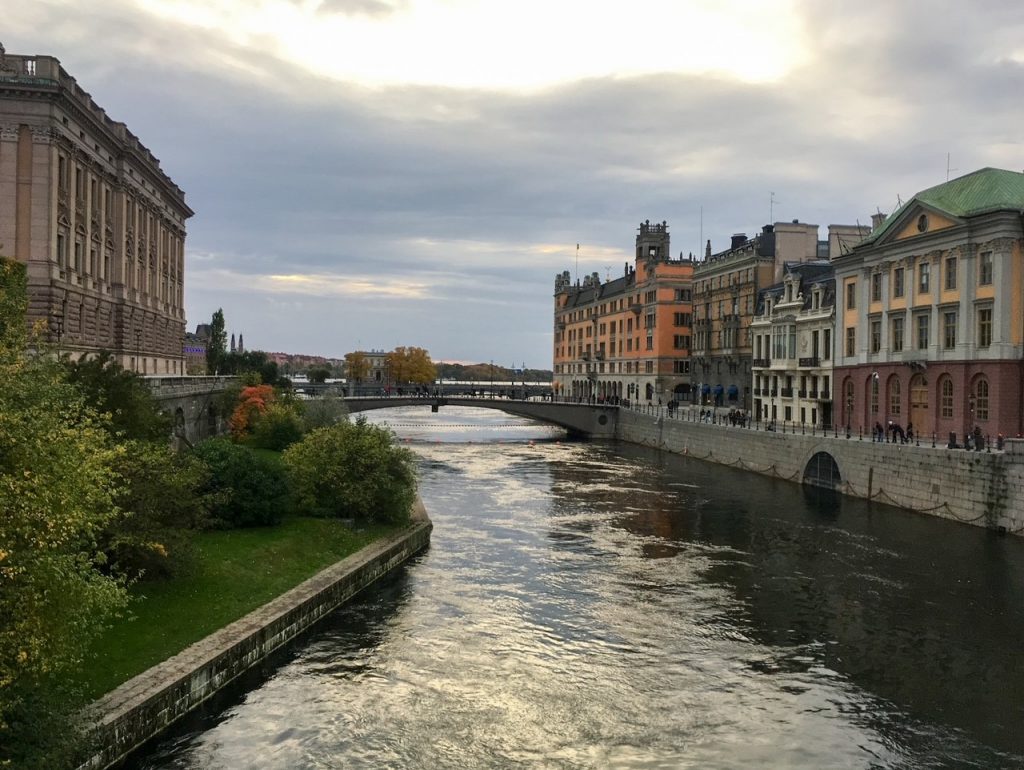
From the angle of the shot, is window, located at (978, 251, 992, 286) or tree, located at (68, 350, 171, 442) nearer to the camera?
tree, located at (68, 350, 171, 442)

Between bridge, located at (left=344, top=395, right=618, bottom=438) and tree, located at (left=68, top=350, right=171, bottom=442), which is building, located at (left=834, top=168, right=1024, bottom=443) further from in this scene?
bridge, located at (left=344, top=395, right=618, bottom=438)

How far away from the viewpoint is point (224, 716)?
21.6 meters

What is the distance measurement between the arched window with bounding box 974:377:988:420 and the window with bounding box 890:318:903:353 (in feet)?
26.7

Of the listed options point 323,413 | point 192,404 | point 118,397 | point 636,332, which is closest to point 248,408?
point 192,404

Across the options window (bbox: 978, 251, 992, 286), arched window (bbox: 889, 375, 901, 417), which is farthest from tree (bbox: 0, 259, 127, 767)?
arched window (bbox: 889, 375, 901, 417)

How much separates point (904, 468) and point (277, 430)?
40987mm

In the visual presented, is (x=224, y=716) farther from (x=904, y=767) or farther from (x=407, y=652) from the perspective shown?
(x=904, y=767)

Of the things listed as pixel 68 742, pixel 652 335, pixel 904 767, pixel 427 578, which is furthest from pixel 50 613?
pixel 652 335

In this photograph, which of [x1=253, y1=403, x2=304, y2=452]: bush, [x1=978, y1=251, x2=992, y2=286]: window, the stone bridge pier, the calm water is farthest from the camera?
[x1=253, y1=403, x2=304, y2=452]: bush

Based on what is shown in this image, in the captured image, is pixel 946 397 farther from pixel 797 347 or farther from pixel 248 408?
pixel 248 408

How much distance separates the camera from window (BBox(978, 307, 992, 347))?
54625 mm

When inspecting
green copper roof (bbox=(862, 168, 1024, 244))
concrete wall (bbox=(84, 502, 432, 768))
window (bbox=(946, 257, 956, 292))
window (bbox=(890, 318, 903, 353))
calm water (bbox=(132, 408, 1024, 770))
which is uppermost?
green copper roof (bbox=(862, 168, 1024, 244))

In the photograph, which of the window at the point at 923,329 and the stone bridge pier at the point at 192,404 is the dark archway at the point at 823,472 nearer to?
the window at the point at 923,329

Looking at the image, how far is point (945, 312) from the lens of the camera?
58.1 m
